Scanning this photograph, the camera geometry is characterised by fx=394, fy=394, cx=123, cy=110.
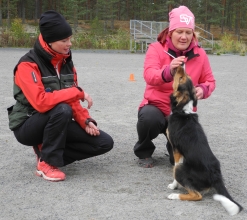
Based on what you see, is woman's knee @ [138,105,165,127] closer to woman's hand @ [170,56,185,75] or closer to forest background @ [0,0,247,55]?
woman's hand @ [170,56,185,75]

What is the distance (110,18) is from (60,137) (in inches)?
1868

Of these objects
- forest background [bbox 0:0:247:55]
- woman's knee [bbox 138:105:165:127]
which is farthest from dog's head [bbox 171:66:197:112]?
forest background [bbox 0:0:247:55]

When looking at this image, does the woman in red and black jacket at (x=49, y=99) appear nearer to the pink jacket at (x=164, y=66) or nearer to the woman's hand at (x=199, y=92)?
the pink jacket at (x=164, y=66)

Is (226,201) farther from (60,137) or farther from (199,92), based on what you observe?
(60,137)

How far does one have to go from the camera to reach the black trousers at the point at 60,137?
12.4 feet

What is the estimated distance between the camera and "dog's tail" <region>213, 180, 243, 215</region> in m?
3.10

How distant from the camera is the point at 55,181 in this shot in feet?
12.6

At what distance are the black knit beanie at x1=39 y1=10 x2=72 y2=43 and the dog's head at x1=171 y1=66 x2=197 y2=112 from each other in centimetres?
118

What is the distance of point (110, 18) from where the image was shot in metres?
49.8

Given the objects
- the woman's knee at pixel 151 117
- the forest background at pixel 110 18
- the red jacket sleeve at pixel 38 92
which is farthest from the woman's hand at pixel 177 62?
the forest background at pixel 110 18

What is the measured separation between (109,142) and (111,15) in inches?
1781

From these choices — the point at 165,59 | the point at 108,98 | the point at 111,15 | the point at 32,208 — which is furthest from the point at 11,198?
the point at 111,15

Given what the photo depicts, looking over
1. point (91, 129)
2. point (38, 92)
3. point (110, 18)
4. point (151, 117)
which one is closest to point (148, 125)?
point (151, 117)

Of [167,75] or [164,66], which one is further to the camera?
[164,66]
